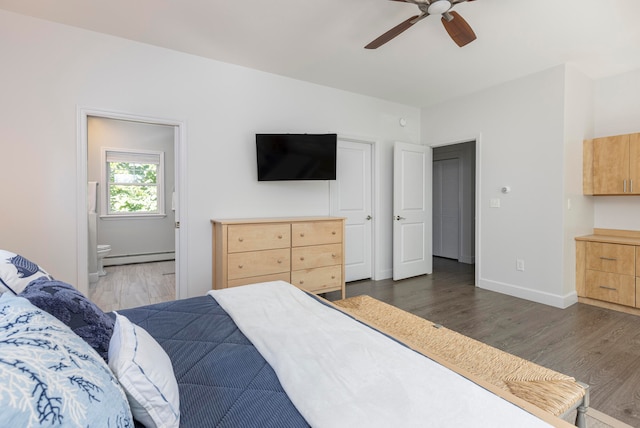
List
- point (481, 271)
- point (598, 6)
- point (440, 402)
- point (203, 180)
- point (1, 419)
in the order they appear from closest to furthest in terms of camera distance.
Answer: point (1, 419), point (440, 402), point (598, 6), point (203, 180), point (481, 271)

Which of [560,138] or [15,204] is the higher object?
[560,138]

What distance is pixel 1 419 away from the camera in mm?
423

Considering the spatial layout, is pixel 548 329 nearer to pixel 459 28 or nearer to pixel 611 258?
pixel 611 258

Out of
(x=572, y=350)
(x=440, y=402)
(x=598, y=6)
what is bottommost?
(x=572, y=350)

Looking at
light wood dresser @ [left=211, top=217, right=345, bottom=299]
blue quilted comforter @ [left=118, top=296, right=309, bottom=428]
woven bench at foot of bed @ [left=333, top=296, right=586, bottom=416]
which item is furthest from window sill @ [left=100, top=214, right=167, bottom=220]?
blue quilted comforter @ [left=118, top=296, right=309, bottom=428]

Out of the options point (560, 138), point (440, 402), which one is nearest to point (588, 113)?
point (560, 138)

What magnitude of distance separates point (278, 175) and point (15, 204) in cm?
229

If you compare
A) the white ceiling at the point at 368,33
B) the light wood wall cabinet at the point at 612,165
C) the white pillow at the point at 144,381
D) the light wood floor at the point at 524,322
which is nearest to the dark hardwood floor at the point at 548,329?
the light wood floor at the point at 524,322

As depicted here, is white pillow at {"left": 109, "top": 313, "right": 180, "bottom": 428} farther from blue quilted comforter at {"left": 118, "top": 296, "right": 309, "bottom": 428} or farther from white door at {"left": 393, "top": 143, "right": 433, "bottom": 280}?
white door at {"left": 393, "top": 143, "right": 433, "bottom": 280}

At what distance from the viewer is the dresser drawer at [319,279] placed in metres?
3.36

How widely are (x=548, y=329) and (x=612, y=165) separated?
210 cm

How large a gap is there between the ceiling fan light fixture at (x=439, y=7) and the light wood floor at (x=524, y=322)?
2517mm

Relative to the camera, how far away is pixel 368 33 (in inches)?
108

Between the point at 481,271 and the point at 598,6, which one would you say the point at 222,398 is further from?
the point at 481,271
